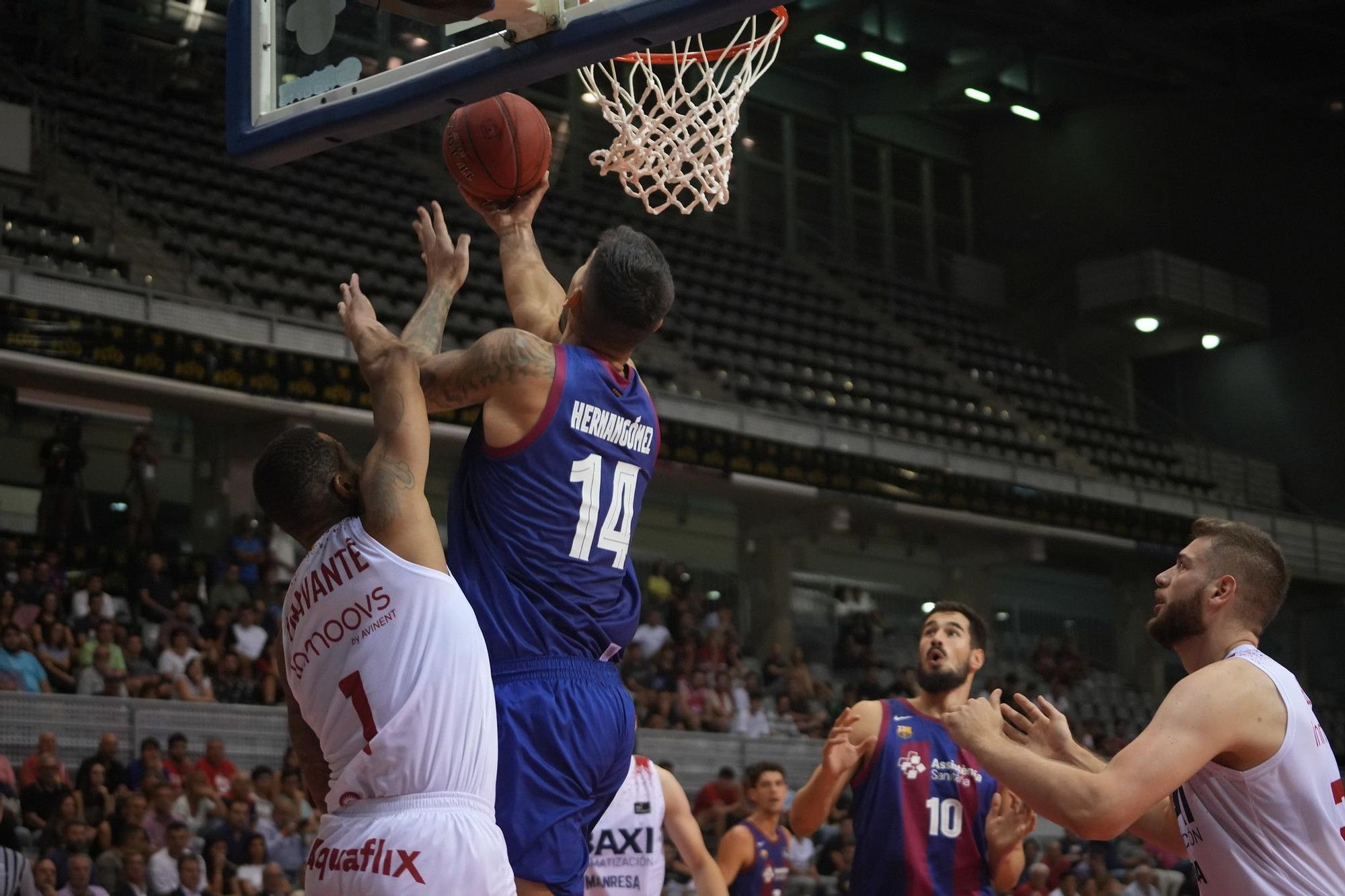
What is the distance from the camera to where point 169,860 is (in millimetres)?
9609

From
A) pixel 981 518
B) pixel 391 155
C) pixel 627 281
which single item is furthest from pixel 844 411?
pixel 627 281

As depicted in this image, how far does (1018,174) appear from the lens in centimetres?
2839

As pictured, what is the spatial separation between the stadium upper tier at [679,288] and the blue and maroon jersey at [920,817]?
11.3 meters

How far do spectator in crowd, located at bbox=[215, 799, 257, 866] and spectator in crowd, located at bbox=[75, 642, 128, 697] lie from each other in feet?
7.47

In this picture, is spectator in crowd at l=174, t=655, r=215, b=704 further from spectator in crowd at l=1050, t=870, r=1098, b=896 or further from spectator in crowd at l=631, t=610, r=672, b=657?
spectator in crowd at l=1050, t=870, r=1098, b=896

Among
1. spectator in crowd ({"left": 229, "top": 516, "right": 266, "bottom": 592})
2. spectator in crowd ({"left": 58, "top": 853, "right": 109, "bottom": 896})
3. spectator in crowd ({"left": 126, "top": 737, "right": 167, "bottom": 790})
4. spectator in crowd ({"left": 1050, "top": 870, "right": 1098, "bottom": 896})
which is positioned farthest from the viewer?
spectator in crowd ({"left": 229, "top": 516, "right": 266, "bottom": 592})

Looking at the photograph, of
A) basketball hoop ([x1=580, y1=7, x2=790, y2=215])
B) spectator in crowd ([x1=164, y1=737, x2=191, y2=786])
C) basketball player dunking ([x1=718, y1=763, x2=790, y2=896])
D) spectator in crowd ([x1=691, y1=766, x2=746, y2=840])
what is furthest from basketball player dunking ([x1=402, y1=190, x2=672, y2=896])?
spectator in crowd ([x1=691, y1=766, x2=746, y2=840])

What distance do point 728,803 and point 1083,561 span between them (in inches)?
507

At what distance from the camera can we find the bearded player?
607cm

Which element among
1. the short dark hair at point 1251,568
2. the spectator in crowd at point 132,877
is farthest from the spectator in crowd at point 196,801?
the short dark hair at point 1251,568

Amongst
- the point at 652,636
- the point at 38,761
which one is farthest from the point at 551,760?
the point at 652,636

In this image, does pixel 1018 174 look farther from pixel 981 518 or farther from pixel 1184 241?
pixel 981 518

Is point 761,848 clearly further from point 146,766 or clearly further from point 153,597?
point 153,597

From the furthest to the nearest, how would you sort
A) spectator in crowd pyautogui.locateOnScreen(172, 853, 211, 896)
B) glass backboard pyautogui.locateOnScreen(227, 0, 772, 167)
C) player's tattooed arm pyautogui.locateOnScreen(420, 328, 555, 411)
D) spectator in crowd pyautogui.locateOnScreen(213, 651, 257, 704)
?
spectator in crowd pyautogui.locateOnScreen(213, 651, 257, 704) < spectator in crowd pyautogui.locateOnScreen(172, 853, 211, 896) < glass backboard pyautogui.locateOnScreen(227, 0, 772, 167) < player's tattooed arm pyautogui.locateOnScreen(420, 328, 555, 411)
